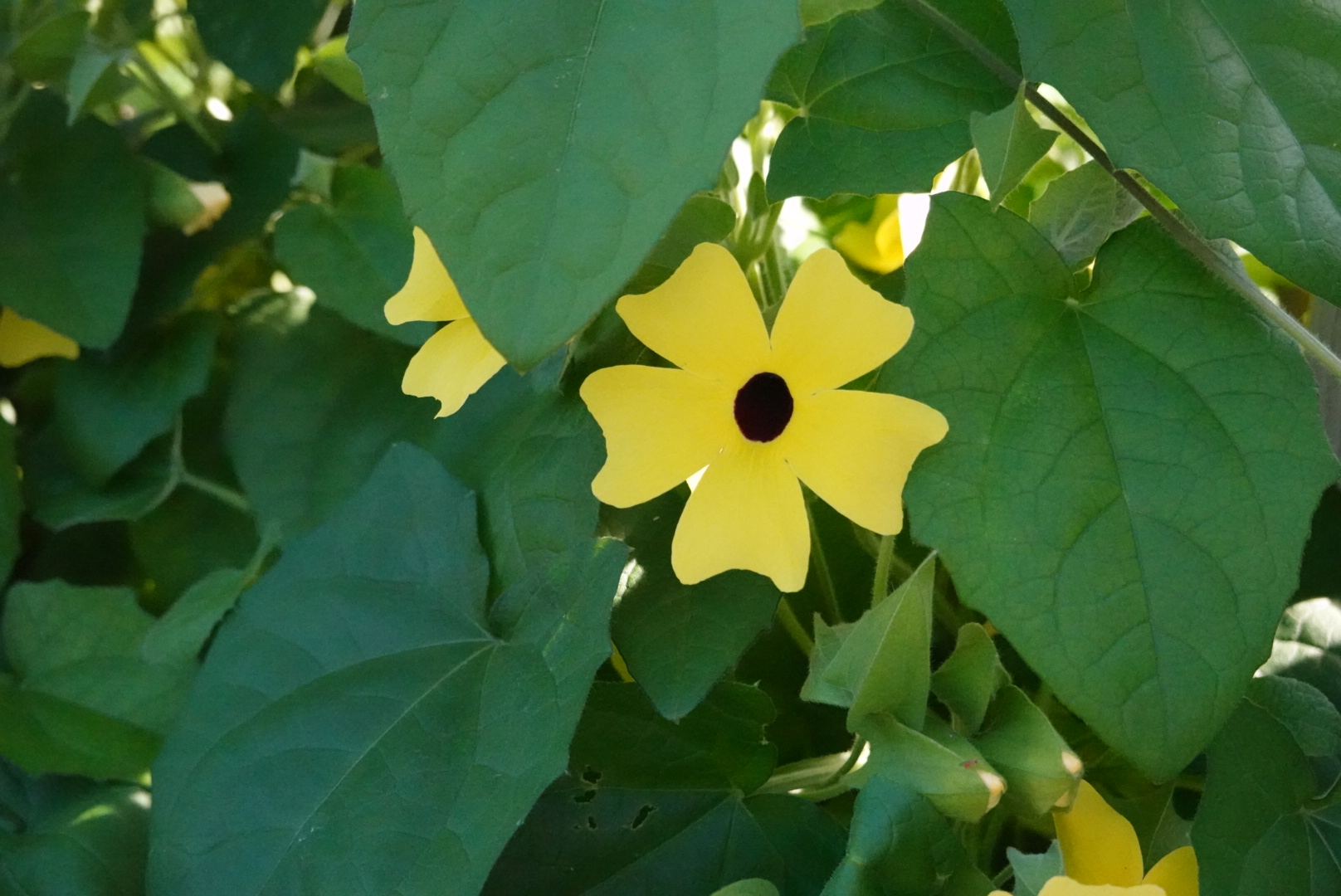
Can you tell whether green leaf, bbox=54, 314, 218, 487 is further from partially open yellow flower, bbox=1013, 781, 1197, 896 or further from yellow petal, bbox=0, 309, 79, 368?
partially open yellow flower, bbox=1013, 781, 1197, 896

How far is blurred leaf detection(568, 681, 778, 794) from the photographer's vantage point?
1.55ft

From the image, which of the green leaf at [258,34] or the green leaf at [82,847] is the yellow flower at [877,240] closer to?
the green leaf at [258,34]

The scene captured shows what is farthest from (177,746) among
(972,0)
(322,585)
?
(972,0)

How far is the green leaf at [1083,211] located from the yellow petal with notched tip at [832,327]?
102 mm

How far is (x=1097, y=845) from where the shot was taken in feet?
1.36

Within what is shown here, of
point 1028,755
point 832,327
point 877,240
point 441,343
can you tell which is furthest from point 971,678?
point 877,240

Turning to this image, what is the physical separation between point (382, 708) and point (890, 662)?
23 centimetres

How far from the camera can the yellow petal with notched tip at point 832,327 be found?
1.24ft

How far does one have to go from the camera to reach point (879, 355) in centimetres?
38

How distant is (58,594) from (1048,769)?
23.2 inches

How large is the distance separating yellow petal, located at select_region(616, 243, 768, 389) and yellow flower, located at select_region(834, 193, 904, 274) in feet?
1.15

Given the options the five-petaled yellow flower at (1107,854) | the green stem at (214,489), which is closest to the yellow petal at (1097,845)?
the five-petaled yellow flower at (1107,854)

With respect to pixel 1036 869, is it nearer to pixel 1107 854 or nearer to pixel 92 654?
pixel 1107 854

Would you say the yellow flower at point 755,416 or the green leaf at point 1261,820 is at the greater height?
the yellow flower at point 755,416
